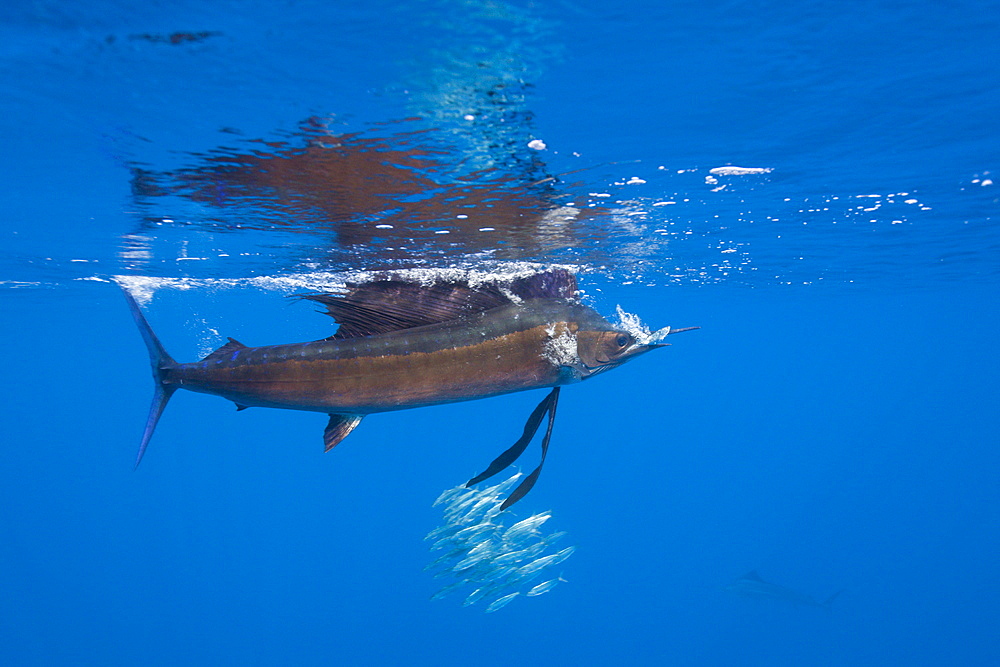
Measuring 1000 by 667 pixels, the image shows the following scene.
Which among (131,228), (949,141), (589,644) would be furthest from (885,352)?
(131,228)

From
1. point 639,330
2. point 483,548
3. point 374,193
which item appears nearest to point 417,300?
point 639,330

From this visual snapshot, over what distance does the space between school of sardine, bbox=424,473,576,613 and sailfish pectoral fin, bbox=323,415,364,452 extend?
463 centimetres

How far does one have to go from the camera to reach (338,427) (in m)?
4.00

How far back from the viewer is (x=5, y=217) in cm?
795

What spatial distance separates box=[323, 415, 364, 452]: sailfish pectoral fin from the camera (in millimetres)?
3889

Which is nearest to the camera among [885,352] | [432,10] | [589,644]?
[432,10]

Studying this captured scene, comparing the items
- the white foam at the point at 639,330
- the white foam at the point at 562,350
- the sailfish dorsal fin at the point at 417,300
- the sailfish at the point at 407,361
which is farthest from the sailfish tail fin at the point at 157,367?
the white foam at the point at 639,330

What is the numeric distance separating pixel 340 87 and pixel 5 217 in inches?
296

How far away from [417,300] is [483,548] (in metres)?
5.54

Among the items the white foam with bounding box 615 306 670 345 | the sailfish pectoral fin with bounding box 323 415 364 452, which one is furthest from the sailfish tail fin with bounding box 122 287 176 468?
the white foam with bounding box 615 306 670 345

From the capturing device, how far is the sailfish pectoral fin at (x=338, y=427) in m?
3.89

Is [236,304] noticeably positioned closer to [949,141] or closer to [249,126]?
[249,126]

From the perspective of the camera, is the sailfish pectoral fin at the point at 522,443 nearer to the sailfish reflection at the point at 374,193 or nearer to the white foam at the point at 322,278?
the sailfish reflection at the point at 374,193

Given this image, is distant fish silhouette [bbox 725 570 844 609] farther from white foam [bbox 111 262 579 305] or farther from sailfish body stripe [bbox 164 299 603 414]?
sailfish body stripe [bbox 164 299 603 414]
